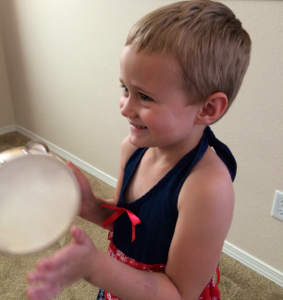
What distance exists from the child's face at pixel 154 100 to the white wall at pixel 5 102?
195 centimetres

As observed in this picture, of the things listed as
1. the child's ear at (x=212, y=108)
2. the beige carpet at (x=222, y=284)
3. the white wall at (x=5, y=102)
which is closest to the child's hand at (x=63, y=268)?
the child's ear at (x=212, y=108)

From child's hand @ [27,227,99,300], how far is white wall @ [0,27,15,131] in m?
2.08

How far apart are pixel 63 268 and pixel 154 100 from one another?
31 cm

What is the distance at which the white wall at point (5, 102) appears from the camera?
7.29ft

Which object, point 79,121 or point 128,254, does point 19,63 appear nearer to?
point 79,121

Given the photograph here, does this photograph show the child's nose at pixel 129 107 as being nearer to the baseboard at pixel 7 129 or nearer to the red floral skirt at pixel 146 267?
the red floral skirt at pixel 146 267

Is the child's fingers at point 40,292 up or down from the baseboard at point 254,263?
up

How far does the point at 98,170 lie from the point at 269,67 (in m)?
1.15

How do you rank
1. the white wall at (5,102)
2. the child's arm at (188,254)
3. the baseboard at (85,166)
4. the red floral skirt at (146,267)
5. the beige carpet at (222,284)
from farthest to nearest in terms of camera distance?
the white wall at (5,102)
the baseboard at (85,166)
the beige carpet at (222,284)
the red floral skirt at (146,267)
the child's arm at (188,254)

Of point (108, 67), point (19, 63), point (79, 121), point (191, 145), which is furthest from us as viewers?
point (19, 63)

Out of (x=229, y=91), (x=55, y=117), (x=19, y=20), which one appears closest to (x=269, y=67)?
(x=229, y=91)

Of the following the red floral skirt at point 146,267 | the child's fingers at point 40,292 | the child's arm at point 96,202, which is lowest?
the red floral skirt at point 146,267

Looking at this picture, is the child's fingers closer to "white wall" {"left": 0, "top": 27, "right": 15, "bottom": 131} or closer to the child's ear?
the child's ear

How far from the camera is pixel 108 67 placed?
4.83 feet
